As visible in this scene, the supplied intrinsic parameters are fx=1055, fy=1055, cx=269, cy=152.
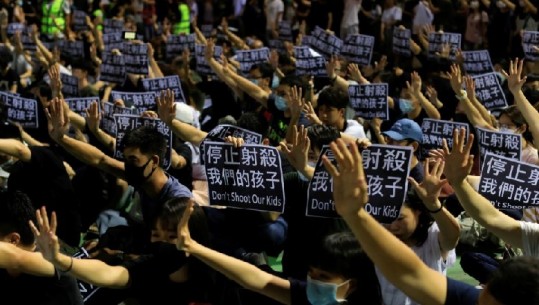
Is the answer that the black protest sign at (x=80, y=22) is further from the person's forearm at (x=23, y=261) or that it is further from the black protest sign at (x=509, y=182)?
the person's forearm at (x=23, y=261)

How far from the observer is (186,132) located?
24.9 ft

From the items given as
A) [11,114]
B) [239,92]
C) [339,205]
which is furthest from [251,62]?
[339,205]

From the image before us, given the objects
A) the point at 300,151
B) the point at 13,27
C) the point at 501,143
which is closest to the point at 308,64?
the point at 501,143

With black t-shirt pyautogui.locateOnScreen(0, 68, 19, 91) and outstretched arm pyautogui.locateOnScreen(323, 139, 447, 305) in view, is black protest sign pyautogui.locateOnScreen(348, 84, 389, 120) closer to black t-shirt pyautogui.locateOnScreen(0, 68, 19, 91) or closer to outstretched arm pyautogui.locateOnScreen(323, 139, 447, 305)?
black t-shirt pyautogui.locateOnScreen(0, 68, 19, 91)

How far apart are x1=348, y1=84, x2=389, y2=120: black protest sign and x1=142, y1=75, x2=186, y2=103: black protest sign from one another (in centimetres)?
176

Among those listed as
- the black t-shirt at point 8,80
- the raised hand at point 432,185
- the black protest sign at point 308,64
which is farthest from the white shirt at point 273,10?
the raised hand at point 432,185

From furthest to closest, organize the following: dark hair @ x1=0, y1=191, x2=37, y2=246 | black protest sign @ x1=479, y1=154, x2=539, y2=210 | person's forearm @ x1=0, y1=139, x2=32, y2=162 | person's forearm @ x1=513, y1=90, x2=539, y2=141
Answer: person's forearm @ x1=0, y1=139, x2=32, y2=162
person's forearm @ x1=513, y1=90, x2=539, y2=141
black protest sign @ x1=479, y1=154, x2=539, y2=210
dark hair @ x1=0, y1=191, x2=37, y2=246

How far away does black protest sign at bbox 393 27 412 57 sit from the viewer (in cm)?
1480

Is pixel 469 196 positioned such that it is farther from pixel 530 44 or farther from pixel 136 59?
pixel 530 44

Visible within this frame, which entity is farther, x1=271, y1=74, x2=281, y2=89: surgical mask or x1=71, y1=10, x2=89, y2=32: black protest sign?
x1=71, y1=10, x2=89, y2=32: black protest sign

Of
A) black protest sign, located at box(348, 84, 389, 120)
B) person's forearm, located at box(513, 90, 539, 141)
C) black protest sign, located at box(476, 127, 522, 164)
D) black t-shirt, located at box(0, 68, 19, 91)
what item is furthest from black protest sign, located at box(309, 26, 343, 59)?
person's forearm, located at box(513, 90, 539, 141)

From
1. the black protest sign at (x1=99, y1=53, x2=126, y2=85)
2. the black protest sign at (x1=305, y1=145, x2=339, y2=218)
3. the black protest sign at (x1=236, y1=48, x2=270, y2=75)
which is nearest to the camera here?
the black protest sign at (x1=305, y1=145, x2=339, y2=218)

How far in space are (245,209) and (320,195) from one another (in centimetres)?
75

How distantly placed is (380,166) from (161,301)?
5.41 ft
